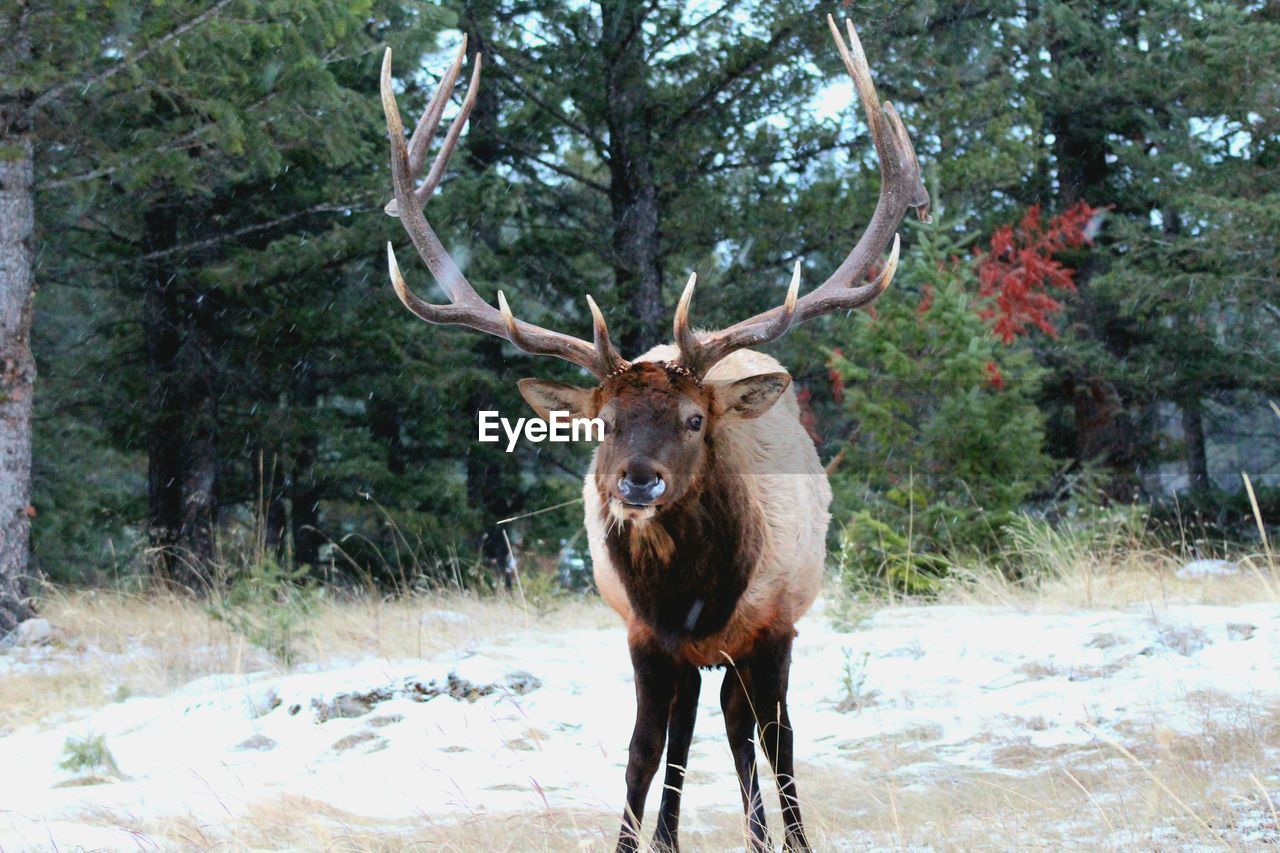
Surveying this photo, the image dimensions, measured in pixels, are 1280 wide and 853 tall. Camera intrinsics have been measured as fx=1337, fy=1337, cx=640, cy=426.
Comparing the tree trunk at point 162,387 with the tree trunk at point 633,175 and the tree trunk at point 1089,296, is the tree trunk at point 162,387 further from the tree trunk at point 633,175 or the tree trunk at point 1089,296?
the tree trunk at point 1089,296

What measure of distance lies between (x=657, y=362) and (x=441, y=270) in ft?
4.06

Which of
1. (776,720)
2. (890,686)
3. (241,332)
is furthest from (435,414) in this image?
(776,720)

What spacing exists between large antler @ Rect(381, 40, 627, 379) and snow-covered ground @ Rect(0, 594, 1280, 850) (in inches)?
58.6

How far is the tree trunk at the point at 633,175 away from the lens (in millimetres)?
13922

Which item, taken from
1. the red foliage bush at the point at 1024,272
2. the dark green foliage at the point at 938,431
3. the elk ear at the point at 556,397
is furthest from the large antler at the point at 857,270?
the red foliage bush at the point at 1024,272

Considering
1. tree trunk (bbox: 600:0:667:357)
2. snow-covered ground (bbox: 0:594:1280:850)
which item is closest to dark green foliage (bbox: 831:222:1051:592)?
snow-covered ground (bbox: 0:594:1280:850)

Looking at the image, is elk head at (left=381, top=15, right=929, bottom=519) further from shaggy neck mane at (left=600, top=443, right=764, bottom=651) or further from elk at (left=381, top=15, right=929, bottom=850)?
shaggy neck mane at (left=600, top=443, right=764, bottom=651)

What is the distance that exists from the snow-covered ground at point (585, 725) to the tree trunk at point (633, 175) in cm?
643

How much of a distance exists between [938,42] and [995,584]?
854 centimetres

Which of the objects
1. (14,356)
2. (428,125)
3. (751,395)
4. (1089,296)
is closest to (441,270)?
(428,125)

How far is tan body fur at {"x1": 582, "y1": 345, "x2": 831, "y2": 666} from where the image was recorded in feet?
15.1

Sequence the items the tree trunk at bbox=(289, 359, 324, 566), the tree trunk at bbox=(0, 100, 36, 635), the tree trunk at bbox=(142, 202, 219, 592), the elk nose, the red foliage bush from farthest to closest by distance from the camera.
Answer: the tree trunk at bbox=(289, 359, 324, 566)
the tree trunk at bbox=(142, 202, 219, 592)
the red foliage bush
the tree trunk at bbox=(0, 100, 36, 635)
the elk nose

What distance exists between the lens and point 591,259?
16.3 metres

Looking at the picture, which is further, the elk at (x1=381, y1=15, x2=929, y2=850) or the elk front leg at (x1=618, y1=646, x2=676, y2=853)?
the elk front leg at (x1=618, y1=646, x2=676, y2=853)
